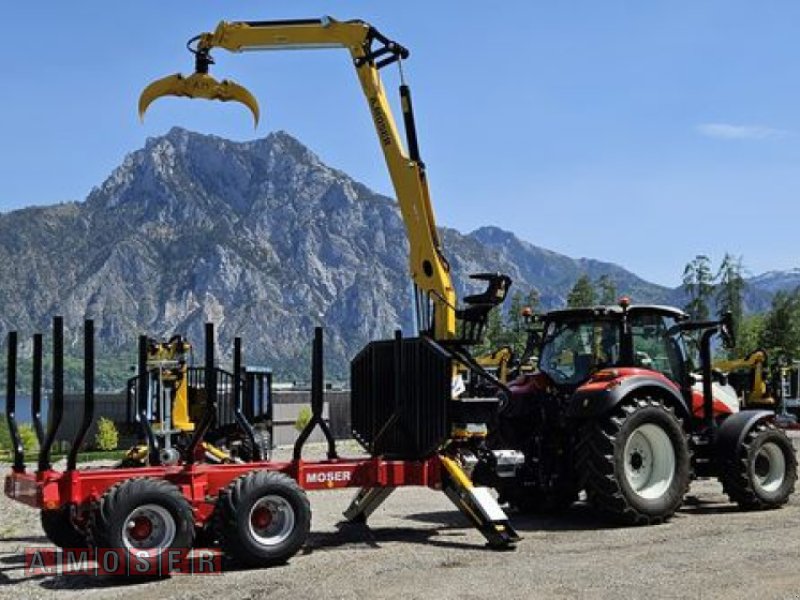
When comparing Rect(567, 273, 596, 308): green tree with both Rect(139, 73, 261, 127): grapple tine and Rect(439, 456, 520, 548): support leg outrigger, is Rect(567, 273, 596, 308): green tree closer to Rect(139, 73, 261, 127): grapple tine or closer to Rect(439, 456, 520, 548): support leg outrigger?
Rect(139, 73, 261, 127): grapple tine

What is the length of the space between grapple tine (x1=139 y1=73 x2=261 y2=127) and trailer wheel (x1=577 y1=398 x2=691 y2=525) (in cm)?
589

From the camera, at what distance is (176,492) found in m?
9.30

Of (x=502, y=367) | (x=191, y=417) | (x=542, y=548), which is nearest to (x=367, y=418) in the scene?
(x=542, y=548)

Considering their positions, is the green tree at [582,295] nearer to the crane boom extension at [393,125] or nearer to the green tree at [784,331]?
the green tree at [784,331]

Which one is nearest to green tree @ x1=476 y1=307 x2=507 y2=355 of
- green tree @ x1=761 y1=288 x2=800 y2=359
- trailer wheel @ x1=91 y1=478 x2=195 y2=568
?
green tree @ x1=761 y1=288 x2=800 y2=359

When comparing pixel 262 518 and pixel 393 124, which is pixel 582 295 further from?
A: pixel 262 518

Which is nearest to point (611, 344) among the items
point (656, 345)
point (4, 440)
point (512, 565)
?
point (656, 345)

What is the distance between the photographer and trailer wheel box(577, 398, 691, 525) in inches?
467

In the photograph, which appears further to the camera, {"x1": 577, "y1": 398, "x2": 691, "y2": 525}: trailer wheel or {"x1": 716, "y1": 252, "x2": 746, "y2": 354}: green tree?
{"x1": 716, "y1": 252, "x2": 746, "y2": 354}: green tree

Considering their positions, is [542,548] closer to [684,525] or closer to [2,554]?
[684,525]

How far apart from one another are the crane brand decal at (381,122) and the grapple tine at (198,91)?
2055 mm

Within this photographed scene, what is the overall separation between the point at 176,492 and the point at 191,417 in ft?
33.9

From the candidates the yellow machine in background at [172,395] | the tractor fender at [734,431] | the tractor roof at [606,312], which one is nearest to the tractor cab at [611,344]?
the tractor roof at [606,312]

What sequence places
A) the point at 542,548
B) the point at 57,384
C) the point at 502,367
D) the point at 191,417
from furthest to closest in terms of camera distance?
the point at 502,367
the point at 191,417
the point at 542,548
the point at 57,384
